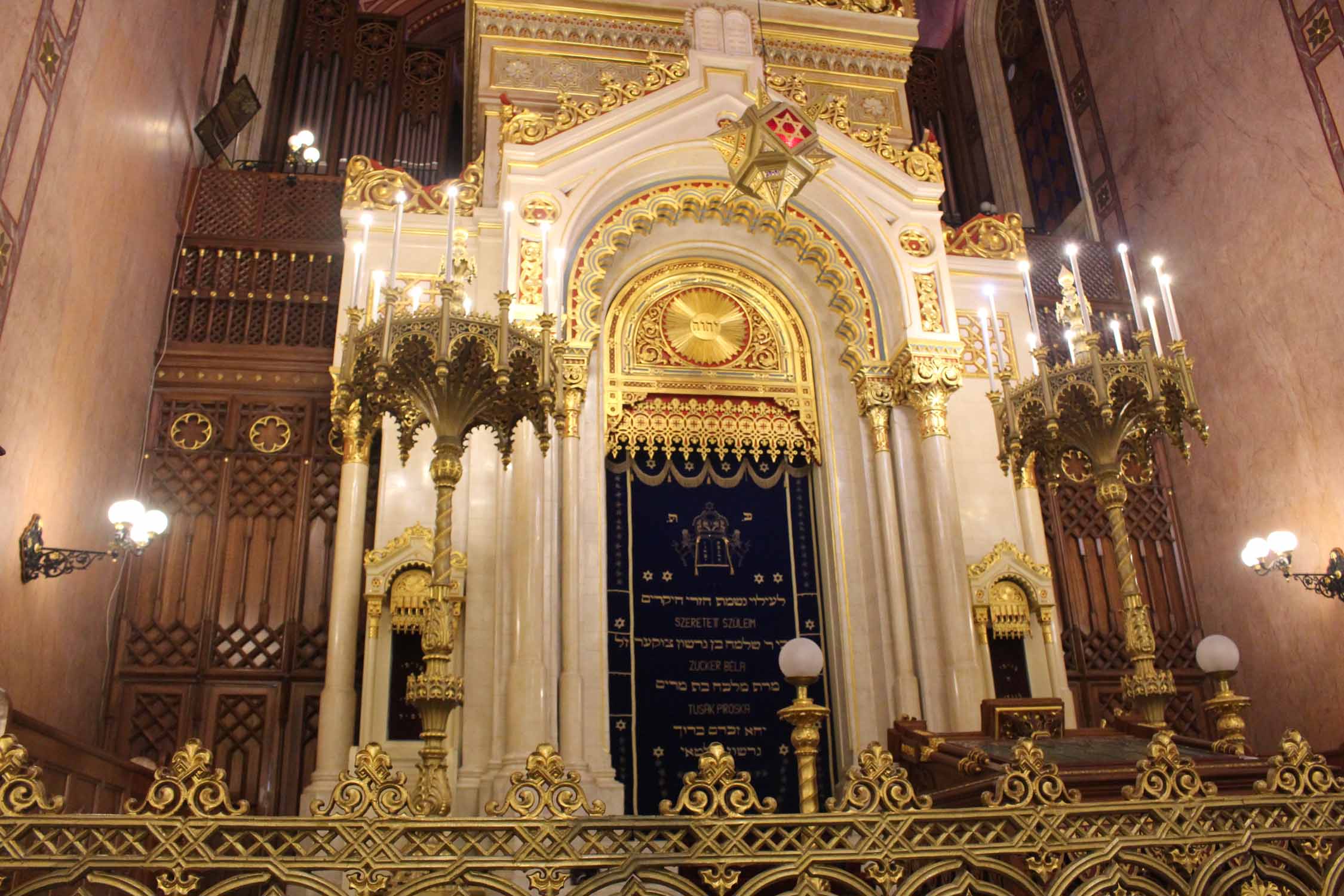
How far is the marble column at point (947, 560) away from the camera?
7410 millimetres

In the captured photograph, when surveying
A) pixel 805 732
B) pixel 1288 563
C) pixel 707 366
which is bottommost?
pixel 805 732

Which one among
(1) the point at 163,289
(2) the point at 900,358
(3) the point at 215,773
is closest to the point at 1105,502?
(2) the point at 900,358

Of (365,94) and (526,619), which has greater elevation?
(365,94)

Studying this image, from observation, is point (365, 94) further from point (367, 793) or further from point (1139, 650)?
point (367, 793)

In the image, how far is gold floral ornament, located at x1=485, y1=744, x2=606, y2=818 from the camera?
305 cm

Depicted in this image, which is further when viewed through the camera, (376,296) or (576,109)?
(576,109)

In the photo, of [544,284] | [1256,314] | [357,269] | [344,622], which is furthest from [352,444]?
[1256,314]

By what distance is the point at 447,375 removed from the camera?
499cm

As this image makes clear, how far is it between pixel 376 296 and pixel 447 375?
9.10 feet

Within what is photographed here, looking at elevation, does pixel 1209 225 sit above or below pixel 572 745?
above

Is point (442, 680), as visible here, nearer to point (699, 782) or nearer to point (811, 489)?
point (699, 782)

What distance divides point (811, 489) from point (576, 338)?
2.38 m

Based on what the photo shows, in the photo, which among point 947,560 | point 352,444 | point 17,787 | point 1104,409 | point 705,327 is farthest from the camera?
point 705,327

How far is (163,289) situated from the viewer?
8.70 metres
